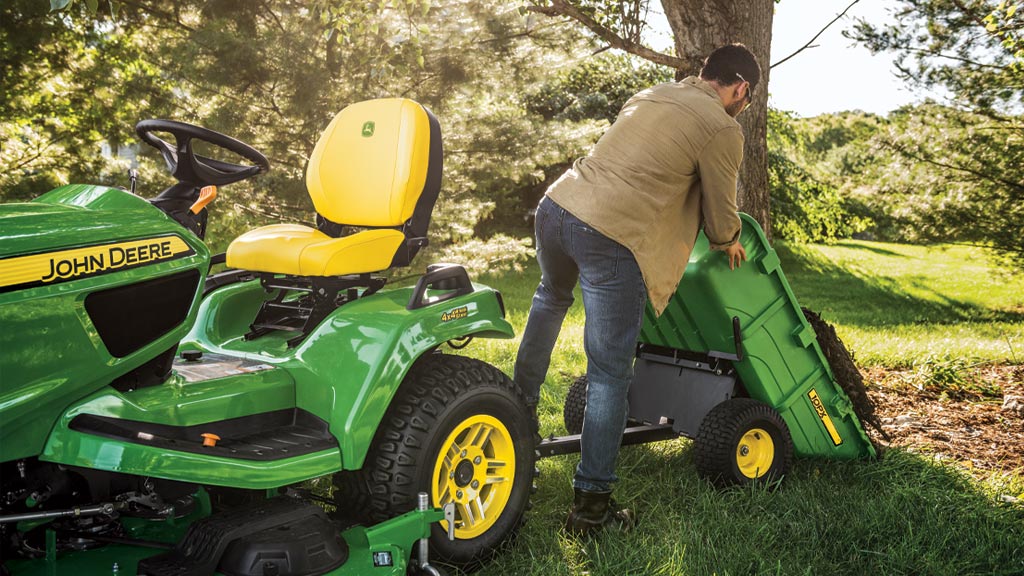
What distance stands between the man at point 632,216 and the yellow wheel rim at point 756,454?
703 millimetres

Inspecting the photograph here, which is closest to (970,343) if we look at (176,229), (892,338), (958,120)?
(892,338)

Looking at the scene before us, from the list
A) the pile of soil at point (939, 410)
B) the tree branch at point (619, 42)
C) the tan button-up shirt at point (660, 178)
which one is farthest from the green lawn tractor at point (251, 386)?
the pile of soil at point (939, 410)

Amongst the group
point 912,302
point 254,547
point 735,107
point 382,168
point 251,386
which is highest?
point 735,107

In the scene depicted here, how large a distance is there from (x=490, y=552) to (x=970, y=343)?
5.56 m

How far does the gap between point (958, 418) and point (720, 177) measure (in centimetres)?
289

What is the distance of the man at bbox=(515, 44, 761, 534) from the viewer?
9.26 ft

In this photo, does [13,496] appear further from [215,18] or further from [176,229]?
[215,18]

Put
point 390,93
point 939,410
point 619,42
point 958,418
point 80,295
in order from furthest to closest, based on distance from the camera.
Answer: point 390,93 < point 939,410 < point 958,418 < point 619,42 < point 80,295

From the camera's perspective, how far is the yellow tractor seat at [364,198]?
9.05 feet

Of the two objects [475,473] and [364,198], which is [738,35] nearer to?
[364,198]

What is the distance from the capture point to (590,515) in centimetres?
293

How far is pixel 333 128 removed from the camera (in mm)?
3297

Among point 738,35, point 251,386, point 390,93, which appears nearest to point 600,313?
point 251,386

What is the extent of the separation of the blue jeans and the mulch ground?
1.98 meters
